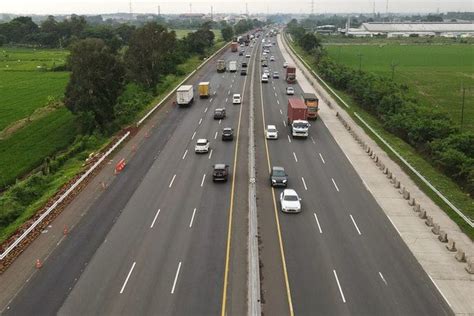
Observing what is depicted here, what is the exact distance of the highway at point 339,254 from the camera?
78.9 ft

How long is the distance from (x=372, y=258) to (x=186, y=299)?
11.4 metres

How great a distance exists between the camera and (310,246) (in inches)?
1175

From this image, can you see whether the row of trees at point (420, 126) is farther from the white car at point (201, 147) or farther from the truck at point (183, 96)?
the truck at point (183, 96)

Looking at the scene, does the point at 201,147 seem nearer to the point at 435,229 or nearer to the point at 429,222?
the point at 429,222

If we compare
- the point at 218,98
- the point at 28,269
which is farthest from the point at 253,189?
the point at 218,98

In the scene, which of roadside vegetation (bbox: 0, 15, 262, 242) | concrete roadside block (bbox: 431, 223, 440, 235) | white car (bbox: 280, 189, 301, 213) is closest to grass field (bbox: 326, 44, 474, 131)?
concrete roadside block (bbox: 431, 223, 440, 235)

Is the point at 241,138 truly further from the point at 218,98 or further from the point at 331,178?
the point at 218,98

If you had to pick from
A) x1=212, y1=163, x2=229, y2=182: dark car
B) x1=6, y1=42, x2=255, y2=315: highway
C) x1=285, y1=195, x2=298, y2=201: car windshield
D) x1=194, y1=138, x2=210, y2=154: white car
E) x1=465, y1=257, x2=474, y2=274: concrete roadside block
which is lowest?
x1=465, y1=257, x2=474, y2=274: concrete roadside block

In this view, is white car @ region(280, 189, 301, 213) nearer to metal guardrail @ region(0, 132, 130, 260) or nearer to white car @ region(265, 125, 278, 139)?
metal guardrail @ region(0, 132, 130, 260)

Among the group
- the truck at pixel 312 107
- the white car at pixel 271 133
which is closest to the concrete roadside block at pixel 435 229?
the white car at pixel 271 133

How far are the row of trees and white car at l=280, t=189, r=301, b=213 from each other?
15627 millimetres

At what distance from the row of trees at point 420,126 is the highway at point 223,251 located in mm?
9143

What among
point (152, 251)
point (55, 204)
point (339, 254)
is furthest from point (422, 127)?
point (55, 204)

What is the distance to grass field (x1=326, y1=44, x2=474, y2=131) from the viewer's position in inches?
3046
